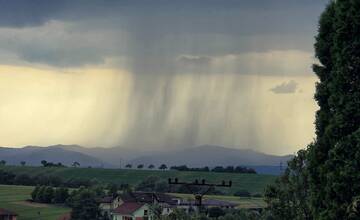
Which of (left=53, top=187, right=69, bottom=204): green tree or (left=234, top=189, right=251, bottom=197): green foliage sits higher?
(left=234, top=189, right=251, bottom=197): green foliage

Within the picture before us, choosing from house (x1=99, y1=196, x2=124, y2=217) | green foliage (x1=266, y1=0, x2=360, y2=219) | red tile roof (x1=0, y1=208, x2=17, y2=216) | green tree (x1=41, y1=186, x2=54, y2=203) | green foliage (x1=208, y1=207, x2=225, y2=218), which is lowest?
red tile roof (x1=0, y1=208, x2=17, y2=216)

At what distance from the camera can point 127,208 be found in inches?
5187

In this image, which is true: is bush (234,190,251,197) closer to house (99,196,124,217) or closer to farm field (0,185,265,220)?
farm field (0,185,265,220)

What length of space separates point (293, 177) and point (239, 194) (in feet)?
498

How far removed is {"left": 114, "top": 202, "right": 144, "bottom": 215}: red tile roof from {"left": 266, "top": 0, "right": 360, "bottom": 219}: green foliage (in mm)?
99392

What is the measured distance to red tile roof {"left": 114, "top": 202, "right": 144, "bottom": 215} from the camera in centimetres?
12925

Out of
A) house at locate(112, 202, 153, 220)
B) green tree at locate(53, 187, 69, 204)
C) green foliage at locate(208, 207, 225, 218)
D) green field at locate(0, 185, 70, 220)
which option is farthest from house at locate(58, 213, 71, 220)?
green foliage at locate(208, 207, 225, 218)

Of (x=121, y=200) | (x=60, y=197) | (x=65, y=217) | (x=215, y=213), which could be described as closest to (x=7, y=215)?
(x=65, y=217)

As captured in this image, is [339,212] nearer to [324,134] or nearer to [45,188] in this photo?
[324,134]

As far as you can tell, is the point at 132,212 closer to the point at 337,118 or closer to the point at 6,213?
the point at 6,213

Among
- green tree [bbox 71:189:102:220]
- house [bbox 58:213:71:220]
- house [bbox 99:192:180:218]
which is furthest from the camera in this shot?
house [bbox 99:192:180:218]

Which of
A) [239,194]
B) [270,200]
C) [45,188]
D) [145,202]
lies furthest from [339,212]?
[239,194]

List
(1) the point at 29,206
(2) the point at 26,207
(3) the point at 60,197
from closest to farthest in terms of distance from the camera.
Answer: (2) the point at 26,207 → (1) the point at 29,206 → (3) the point at 60,197

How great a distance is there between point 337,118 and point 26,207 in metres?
127
